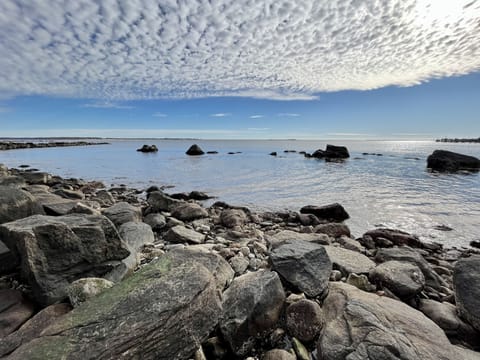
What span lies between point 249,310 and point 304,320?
29.9 inches

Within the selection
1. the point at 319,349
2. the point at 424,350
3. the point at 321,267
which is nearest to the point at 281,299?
the point at 319,349

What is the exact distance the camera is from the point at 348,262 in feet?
17.8

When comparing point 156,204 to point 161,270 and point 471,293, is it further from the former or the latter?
point 471,293

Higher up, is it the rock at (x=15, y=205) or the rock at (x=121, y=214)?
the rock at (x=15, y=205)

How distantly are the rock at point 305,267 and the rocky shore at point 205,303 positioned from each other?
19mm

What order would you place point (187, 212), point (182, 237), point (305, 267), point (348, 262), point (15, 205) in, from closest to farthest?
point (305, 267) < point (15, 205) < point (348, 262) < point (182, 237) < point (187, 212)

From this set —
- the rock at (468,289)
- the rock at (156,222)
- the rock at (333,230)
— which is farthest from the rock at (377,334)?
the rock at (156,222)

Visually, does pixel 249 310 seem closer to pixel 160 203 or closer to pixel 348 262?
pixel 348 262

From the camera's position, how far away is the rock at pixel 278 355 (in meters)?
2.91

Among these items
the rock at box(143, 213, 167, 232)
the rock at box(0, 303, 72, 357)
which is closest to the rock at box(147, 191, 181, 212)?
the rock at box(143, 213, 167, 232)

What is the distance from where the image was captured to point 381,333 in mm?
2898

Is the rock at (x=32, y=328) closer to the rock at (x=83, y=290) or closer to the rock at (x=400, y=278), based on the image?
the rock at (x=83, y=290)

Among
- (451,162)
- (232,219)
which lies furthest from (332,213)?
(451,162)

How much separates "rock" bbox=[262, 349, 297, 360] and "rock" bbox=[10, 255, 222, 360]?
29.8 inches
